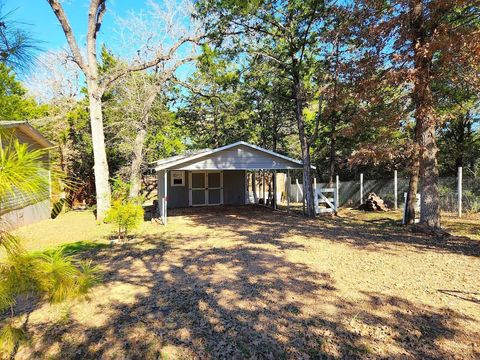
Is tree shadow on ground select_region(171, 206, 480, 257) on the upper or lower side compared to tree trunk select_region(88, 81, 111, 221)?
lower

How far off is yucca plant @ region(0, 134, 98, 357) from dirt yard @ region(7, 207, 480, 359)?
0.14 m

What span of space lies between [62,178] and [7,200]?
0.88 ft

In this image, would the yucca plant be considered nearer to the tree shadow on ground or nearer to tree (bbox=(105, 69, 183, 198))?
the tree shadow on ground

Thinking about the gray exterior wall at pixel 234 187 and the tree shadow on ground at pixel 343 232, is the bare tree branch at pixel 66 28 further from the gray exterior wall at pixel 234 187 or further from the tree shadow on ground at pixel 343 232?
the gray exterior wall at pixel 234 187

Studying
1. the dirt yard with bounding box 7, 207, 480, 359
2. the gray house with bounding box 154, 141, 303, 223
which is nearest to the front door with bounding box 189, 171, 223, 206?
the gray house with bounding box 154, 141, 303, 223

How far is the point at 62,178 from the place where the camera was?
1653mm

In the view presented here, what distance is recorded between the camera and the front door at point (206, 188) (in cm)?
1614

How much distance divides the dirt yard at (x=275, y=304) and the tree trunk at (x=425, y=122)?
1.14 meters

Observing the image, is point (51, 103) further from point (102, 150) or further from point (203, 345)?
point (203, 345)

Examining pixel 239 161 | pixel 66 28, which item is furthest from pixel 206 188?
pixel 66 28

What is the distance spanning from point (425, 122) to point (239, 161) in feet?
22.2

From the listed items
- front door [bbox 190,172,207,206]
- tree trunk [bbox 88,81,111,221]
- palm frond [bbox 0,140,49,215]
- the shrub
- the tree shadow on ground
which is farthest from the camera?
front door [bbox 190,172,207,206]

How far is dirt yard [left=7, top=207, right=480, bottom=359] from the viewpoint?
293cm

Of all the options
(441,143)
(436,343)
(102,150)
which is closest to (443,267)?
(436,343)
